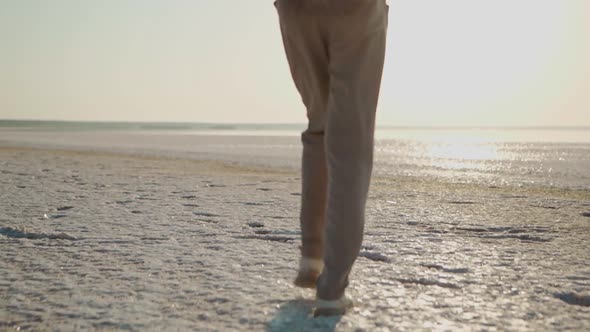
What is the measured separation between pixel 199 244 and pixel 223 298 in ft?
3.27

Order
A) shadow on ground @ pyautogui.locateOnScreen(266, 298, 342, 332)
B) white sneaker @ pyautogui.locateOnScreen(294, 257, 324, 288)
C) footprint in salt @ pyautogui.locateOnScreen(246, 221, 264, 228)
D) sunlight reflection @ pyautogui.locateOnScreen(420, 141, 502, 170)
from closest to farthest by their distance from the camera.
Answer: shadow on ground @ pyautogui.locateOnScreen(266, 298, 342, 332)
white sneaker @ pyautogui.locateOnScreen(294, 257, 324, 288)
footprint in salt @ pyautogui.locateOnScreen(246, 221, 264, 228)
sunlight reflection @ pyautogui.locateOnScreen(420, 141, 502, 170)

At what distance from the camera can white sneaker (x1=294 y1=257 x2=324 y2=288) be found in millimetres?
2334

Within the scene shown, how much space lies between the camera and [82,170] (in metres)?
7.86

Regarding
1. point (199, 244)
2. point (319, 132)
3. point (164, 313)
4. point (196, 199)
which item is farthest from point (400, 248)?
point (196, 199)

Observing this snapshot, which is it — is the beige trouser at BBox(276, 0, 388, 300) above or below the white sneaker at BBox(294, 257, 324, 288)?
above

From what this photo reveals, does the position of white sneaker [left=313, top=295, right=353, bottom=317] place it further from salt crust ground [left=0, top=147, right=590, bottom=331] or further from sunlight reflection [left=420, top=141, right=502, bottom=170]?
sunlight reflection [left=420, top=141, right=502, bottom=170]

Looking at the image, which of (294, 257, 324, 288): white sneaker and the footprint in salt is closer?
(294, 257, 324, 288): white sneaker

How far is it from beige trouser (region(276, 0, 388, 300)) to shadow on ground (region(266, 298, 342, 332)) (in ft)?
0.26

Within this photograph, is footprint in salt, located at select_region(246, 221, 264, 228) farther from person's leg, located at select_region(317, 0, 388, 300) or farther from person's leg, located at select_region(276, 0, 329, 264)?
person's leg, located at select_region(317, 0, 388, 300)

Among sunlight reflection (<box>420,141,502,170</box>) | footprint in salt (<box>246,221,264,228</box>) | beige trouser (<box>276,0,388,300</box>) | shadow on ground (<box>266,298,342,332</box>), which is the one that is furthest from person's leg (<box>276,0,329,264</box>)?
sunlight reflection (<box>420,141,502,170</box>)

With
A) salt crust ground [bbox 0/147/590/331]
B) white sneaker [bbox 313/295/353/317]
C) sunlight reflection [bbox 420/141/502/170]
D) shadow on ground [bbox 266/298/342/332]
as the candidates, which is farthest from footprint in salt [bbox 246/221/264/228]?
sunlight reflection [bbox 420/141/502/170]

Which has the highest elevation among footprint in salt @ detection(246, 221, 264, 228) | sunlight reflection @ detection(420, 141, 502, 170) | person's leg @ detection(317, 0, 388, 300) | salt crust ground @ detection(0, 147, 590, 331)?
person's leg @ detection(317, 0, 388, 300)

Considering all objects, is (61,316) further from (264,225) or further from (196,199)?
(196,199)

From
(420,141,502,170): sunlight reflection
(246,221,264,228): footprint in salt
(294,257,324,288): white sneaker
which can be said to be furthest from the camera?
(420,141,502,170): sunlight reflection
